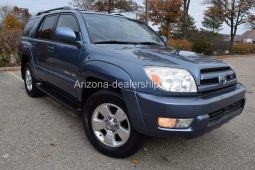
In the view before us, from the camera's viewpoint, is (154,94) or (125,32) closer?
(154,94)

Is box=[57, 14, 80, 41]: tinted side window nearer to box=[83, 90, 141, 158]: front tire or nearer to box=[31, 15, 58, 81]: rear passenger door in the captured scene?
box=[31, 15, 58, 81]: rear passenger door

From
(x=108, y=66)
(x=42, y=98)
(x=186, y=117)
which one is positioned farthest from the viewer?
(x=42, y=98)

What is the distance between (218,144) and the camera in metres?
3.96

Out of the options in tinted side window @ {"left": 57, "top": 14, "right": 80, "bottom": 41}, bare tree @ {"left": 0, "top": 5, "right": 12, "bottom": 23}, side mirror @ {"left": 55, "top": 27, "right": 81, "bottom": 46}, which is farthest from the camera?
bare tree @ {"left": 0, "top": 5, "right": 12, "bottom": 23}

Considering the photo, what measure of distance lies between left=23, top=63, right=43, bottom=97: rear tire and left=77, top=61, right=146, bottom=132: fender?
2.58m

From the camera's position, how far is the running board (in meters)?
4.03

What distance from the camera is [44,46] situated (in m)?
4.93

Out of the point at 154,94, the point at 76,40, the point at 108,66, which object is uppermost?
the point at 76,40

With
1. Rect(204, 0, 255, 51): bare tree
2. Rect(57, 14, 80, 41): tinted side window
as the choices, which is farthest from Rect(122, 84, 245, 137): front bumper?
Rect(204, 0, 255, 51): bare tree

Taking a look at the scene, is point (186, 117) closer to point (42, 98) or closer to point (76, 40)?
point (76, 40)

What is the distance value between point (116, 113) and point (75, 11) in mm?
1856

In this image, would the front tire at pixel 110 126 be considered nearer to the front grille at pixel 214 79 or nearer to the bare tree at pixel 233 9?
the front grille at pixel 214 79

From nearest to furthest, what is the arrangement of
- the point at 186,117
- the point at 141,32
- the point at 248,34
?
the point at 186,117 → the point at 141,32 → the point at 248,34

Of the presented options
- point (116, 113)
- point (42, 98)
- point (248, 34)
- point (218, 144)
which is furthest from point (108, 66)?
point (248, 34)
